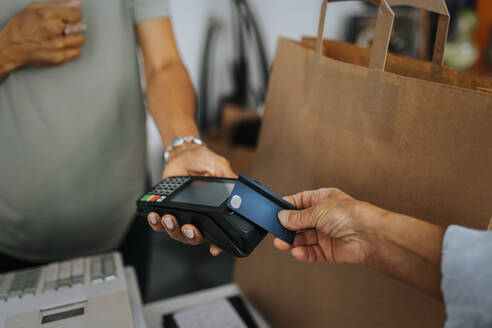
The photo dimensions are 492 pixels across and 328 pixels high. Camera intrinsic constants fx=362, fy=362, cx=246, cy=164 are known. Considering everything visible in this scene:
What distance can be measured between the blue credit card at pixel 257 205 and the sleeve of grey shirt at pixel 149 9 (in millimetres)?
456

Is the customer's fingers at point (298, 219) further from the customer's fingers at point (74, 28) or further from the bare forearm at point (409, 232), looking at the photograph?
the customer's fingers at point (74, 28)

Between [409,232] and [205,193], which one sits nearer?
A: [409,232]

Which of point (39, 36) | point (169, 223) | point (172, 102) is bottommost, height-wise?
point (169, 223)

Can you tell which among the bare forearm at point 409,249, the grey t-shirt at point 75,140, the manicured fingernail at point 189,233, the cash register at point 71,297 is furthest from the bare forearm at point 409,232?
the grey t-shirt at point 75,140

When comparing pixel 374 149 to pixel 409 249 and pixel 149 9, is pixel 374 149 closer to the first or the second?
pixel 409 249

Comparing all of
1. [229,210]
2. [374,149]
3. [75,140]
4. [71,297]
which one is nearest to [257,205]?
[229,210]

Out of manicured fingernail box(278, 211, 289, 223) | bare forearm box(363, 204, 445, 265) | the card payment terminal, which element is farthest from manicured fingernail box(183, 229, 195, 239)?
bare forearm box(363, 204, 445, 265)

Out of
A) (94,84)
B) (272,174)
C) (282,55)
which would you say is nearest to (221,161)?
(272,174)

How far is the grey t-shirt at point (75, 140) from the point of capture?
25.2 inches

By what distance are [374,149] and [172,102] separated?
43cm

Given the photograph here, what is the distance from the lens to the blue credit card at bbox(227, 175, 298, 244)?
431 millimetres

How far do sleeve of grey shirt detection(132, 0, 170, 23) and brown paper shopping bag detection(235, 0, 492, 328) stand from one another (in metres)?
0.29

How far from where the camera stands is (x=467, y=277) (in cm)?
34

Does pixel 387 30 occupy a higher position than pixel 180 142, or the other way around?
pixel 387 30
